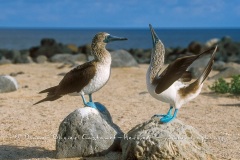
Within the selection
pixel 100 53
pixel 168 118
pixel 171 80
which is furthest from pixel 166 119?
pixel 100 53

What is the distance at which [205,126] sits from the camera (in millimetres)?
9008

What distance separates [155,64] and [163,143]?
40.1 inches

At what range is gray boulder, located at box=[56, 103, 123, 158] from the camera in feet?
21.2

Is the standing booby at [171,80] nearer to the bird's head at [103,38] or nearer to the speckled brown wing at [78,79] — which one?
the bird's head at [103,38]

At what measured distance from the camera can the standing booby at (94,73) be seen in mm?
6340

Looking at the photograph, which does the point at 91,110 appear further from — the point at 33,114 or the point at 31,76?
the point at 31,76

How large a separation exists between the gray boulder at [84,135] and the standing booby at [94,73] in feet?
0.69

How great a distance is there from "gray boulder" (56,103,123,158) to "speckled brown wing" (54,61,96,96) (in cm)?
34

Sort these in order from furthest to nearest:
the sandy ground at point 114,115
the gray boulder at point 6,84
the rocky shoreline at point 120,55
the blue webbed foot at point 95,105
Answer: the rocky shoreline at point 120,55
the gray boulder at point 6,84
the sandy ground at point 114,115
the blue webbed foot at point 95,105

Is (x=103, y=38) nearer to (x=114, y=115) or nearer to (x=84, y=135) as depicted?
(x=84, y=135)

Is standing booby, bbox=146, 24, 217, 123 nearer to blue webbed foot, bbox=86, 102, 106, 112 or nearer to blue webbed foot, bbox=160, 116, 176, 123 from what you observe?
blue webbed foot, bbox=160, 116, 176, 123

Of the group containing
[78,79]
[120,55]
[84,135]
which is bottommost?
[120,55]

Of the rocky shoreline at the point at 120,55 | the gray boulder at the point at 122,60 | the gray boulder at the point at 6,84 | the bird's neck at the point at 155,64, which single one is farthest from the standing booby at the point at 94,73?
the gray boulder at the point at 122,60

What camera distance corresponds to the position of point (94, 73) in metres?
6.33
